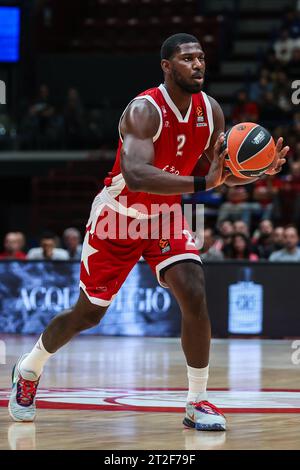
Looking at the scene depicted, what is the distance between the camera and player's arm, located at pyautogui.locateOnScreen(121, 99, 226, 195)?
19.2ft

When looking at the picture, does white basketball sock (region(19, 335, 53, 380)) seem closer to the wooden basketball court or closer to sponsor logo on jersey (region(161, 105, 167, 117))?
the wooden basketball court

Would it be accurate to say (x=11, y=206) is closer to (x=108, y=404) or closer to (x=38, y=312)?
(x=38, y=312)

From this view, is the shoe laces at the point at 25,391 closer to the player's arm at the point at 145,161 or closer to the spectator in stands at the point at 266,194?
the player's arm at the point at 145,161

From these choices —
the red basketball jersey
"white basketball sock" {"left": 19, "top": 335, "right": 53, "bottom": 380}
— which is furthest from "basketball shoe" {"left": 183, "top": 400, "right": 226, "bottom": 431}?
the red basketball jersey

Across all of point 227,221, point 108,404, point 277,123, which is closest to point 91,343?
point 227,221

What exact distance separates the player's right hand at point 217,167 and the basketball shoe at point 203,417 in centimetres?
119

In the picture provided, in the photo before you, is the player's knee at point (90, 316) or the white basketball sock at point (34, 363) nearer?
the player's knee at point (90, 316)

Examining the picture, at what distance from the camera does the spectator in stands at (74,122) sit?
20.8 metres

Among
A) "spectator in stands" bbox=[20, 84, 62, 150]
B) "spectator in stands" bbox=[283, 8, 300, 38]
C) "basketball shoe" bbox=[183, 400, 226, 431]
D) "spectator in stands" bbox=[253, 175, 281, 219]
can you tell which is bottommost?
"basketball shoe" bbox=[183, 400, 226, 431]

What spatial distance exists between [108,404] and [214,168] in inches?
74.6

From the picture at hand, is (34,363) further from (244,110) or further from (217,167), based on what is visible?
(244,110)

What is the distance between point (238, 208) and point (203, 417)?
10.8 meters

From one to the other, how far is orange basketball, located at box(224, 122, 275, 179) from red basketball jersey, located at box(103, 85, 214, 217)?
308 mm

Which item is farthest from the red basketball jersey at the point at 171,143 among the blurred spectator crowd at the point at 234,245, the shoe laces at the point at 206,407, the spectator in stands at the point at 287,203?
the spectator in stands at the point at 287,203
